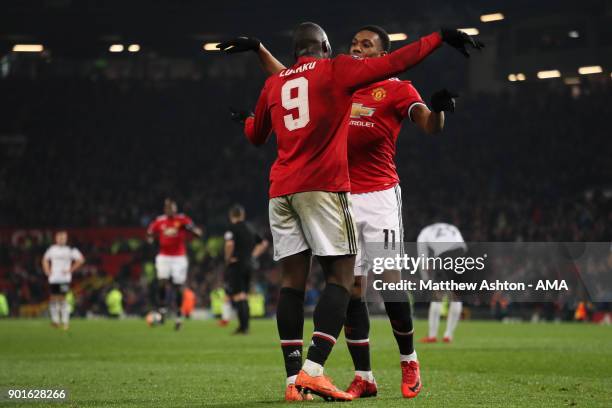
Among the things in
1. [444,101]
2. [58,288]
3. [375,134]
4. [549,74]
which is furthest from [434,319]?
[549,74]

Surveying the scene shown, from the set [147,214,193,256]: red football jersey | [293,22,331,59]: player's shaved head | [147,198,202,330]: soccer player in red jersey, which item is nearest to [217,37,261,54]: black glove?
[293,22,331,59]: player's shaved head

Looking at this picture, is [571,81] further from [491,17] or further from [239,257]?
[239,257]

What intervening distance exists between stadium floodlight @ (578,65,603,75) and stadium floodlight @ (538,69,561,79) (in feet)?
3.01

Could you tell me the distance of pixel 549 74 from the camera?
3884 centimetres

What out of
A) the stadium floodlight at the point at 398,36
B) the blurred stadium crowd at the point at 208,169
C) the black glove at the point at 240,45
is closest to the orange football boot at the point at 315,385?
the black glove at the point at 240,45

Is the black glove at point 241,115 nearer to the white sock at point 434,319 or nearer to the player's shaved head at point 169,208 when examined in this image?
the white sock at point 434,319

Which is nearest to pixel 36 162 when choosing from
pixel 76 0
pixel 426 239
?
pixel 76 0

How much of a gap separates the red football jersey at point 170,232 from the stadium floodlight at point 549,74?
22.8 metres

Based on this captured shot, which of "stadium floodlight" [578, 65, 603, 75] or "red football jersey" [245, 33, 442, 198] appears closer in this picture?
"red football jersey" [245, 33, 442, 198]

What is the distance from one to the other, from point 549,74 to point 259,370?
32.2m

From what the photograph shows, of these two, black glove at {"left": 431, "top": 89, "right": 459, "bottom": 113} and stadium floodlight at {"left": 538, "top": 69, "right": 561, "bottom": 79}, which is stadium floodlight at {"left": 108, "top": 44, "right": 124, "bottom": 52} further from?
black glove at {"left": 431, "top": 89, "right": 459, "bottom": 113}

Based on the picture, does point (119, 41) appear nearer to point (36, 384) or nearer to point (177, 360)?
point (177, 360)

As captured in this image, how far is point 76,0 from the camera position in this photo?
31391 mm

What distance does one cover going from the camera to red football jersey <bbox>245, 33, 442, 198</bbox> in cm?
571
